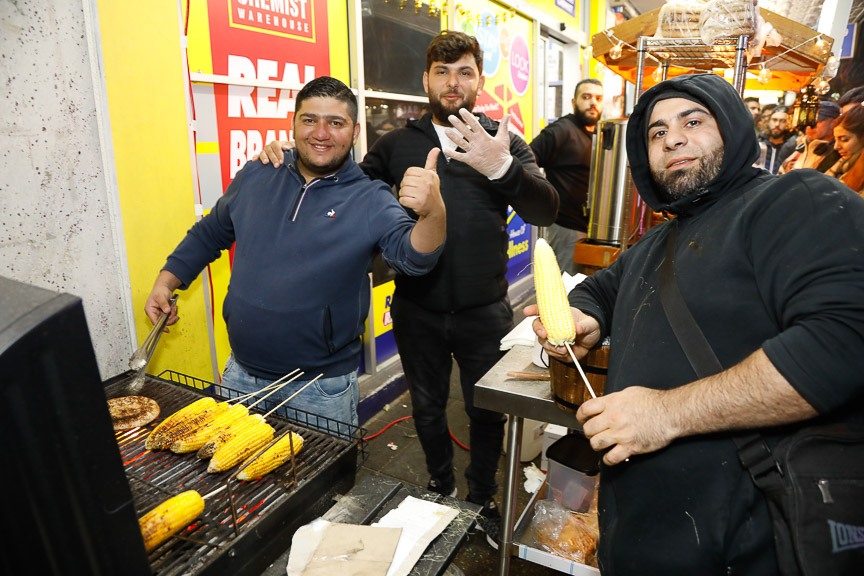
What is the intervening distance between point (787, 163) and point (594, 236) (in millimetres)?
2841

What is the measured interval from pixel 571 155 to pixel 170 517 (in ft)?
15.9

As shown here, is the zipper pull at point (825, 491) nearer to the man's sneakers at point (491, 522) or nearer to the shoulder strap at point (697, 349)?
the shoulder strap at point (697, 349)

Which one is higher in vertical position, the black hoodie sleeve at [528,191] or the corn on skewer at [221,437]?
the black hoodie sleeve at [528,191]

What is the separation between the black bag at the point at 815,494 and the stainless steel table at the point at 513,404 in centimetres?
80

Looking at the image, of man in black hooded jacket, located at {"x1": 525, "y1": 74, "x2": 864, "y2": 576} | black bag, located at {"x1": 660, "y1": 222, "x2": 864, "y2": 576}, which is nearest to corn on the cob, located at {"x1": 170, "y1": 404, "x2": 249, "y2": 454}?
man in black hooded jacket, located at {"x1": 525, "y1": 74, "x2": 864, "y2": 576}

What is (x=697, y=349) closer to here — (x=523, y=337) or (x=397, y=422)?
(x=523, y=337)

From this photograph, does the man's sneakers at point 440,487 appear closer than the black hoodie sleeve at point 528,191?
No

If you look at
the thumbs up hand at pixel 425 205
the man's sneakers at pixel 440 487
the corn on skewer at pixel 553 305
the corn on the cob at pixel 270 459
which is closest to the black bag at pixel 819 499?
the corn on skewer at pixel 553 305

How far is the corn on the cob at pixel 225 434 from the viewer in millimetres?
1490

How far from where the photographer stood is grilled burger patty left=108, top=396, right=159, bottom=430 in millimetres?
1628

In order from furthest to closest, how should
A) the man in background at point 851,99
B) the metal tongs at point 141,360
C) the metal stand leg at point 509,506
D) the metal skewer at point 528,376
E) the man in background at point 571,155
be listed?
the man in background at point 571,155
the man in background at point 851,99
the metal stand leg at point 509,506
the metal skewer at point 528,376
the metal tongs at point 141,360

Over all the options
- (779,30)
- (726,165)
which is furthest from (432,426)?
(779,30)

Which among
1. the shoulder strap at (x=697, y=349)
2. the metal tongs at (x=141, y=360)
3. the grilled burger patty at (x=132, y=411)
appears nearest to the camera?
the shoulder strap at (x=697, y=349)

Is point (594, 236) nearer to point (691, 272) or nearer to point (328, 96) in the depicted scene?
point (328, 96)
